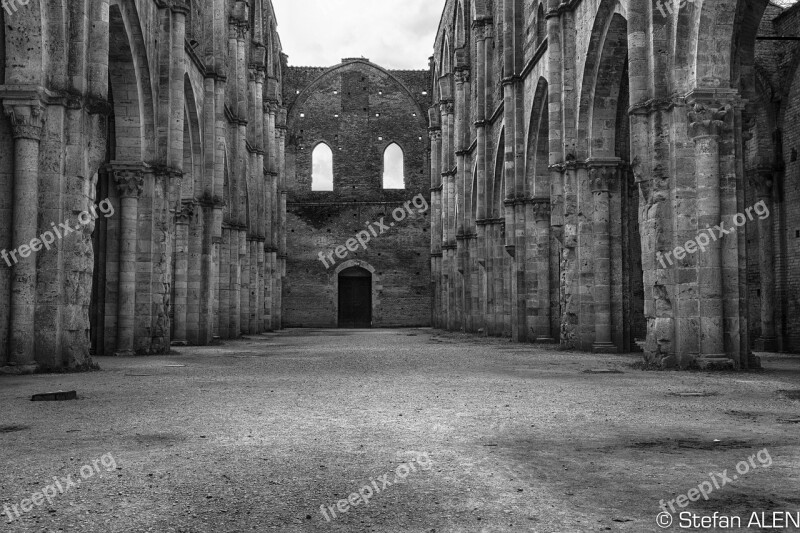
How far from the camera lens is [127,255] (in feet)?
56.0

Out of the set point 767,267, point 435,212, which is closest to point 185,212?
point 767,267

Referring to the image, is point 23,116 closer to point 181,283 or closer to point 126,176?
point 126,176

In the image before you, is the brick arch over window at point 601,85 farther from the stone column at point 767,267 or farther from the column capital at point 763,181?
the stone column at point 767,267

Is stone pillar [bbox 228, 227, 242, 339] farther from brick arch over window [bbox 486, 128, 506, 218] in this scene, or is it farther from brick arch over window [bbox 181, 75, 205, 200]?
brick arch over window [bbox 486, 128, 506, 218]

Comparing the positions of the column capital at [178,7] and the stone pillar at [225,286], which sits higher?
the column capital at [178,7]

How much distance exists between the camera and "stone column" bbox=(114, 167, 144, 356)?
1697 centimetres

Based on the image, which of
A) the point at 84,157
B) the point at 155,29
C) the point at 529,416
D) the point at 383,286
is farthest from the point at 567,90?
the point at 383,286

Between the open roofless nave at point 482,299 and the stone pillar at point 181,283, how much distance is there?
0.09m

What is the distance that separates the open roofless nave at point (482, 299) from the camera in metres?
4.60

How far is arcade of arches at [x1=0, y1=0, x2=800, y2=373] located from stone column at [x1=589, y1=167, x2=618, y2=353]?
2.0 inches

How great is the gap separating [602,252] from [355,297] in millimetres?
31141

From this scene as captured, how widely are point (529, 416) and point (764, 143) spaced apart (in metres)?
16.3

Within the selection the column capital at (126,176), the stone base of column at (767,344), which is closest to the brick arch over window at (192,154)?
the column capital at (126,176)

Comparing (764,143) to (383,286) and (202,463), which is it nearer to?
(202,463)
